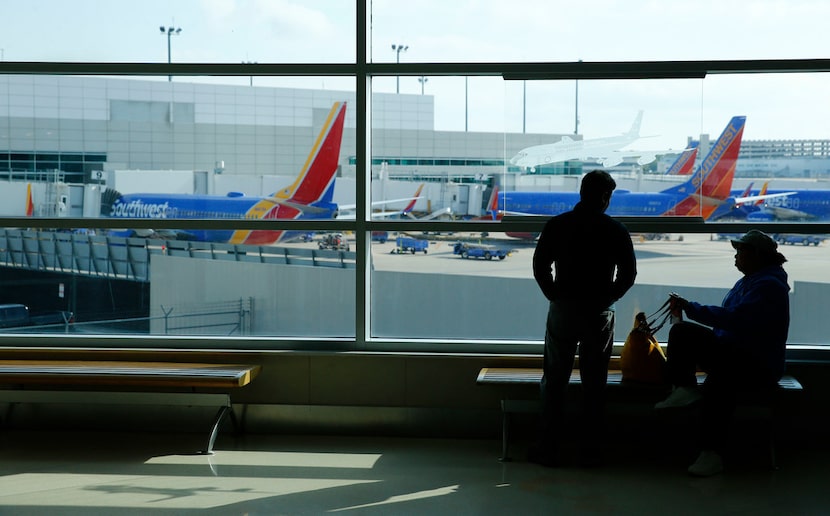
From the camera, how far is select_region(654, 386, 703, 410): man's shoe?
4.46 meters

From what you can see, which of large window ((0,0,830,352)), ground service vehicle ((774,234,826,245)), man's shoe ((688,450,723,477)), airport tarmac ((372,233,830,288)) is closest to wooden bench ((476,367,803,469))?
man's shoe ((688,450,723,477))

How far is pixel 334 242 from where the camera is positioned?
17.6ft

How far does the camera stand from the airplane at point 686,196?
16.7 feet

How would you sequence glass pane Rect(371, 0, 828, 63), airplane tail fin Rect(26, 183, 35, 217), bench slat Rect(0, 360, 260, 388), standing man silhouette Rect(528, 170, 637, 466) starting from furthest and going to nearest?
airplane tail fin Rect(26, 183, 35, 217), glass pane Rect(371, 0, 828, 63), bench slat Rect(0, 360, 260, 388), standing man silhouette Rect(528, 170, 637, 466)

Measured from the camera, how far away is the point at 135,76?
543cm

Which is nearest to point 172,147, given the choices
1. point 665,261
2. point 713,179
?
point 665,261

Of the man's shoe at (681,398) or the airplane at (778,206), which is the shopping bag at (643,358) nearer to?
the man's shoe at (681,398)

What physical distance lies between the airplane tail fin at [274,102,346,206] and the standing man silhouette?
4.96 feet

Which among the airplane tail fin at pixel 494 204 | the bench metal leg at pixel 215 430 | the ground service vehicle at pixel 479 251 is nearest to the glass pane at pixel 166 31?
the airplane tail fin at pixel 494 204

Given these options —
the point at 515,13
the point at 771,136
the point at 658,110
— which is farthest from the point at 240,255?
the point at 771,136

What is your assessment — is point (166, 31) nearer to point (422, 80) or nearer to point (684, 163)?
point (422, 80)

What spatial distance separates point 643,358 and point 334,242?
1.93 metres

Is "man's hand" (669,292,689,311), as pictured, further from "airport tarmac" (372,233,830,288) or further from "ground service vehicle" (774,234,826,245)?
"ground service vehicle" (774,234,826,245)

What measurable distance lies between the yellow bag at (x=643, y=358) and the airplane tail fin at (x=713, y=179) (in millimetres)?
871
